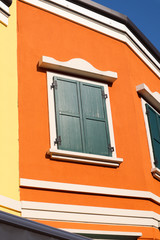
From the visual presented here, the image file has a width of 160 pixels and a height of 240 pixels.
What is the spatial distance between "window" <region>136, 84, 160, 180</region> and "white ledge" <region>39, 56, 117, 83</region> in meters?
0.90

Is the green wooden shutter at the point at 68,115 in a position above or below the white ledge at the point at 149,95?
below

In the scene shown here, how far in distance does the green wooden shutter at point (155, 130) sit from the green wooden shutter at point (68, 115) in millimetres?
1804

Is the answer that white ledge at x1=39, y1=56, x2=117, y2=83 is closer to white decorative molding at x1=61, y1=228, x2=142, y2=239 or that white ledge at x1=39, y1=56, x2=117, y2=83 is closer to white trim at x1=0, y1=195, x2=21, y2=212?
white trim at x1=0, y1=195, x2=21, y2=212

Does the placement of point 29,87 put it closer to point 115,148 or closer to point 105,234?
point 115,148

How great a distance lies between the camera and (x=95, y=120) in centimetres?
781

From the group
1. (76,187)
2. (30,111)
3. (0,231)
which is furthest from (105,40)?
(0,231)

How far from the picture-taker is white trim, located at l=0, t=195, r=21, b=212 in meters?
6.12

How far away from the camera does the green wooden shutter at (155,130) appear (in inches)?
338

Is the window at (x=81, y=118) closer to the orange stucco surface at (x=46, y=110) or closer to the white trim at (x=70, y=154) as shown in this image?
the white trim at (x=70, y=154)

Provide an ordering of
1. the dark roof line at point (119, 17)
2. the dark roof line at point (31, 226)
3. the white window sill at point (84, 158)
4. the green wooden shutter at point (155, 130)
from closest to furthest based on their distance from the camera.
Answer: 1. the dark roof line at point (31, 226)
2. the white window sill at point (84, 158)
3. the green wooden shutter at point (155, 130)
4. the dark roof line at point (119, 17)

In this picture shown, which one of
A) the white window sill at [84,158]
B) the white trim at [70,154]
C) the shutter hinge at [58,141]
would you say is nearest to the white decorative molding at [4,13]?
the white trim at [70,154]

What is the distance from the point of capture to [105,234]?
695 centimetres

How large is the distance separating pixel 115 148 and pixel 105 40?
243 cm

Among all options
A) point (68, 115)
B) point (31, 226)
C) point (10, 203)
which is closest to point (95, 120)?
point (68, 115)
